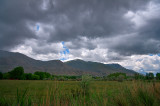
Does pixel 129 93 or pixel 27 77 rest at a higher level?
pixel 129 93

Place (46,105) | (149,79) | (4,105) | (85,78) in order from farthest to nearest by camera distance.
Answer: (85,78)
(149,79)
(4,105)
(46,105)

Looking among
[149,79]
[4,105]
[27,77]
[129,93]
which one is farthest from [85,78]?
[27,77]

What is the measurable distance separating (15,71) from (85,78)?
13331 centimetres

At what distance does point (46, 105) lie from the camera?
10.2 feet

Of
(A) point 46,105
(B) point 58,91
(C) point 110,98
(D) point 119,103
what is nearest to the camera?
(A) point 46,105

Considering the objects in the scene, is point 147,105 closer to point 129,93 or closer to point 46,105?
point 129,93

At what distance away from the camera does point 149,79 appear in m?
9.23

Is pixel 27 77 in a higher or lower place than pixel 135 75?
lower

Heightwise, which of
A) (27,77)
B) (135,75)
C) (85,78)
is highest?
(135,75)

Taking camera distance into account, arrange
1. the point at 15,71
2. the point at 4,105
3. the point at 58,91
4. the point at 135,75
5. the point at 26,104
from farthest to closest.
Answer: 1. the point at 15,71
2. the point at 135,75
3. the point at 4,105
4. the point at 58,91
5. the point at 26,104

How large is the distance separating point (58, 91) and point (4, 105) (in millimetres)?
1877

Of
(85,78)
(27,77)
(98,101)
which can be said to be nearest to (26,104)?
(98,101)

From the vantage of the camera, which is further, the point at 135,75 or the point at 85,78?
the point at 85,78

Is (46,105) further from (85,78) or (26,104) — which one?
(85,78)
